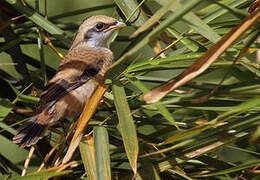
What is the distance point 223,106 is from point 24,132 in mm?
1089

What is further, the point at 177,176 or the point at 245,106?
the point at 177,176

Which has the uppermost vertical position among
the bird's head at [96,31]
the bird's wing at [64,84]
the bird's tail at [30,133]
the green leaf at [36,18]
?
the bird's head at [96,31]

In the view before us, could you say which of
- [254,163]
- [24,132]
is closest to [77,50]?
[24,132]

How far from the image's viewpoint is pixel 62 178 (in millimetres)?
2486

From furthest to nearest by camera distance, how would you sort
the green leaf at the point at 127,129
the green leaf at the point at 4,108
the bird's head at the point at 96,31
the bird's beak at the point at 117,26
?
the bird's head at the point at 96,31
the bird's beak at the point at 117,26
the green leaf at the point at 4,108
the green leaf at the point at 127,129

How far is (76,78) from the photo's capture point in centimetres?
291

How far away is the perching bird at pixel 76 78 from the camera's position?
257cm

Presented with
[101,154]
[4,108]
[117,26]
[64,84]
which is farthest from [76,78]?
[101,154]

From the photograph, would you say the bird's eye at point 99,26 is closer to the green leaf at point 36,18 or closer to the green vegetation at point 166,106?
the green vegetation at point 166,106

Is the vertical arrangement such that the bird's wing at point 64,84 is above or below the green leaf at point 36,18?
below

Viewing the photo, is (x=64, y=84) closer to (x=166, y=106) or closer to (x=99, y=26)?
(x=99, y=26)

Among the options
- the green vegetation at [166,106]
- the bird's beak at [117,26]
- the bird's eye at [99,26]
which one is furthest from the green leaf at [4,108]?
the bird's eye at [99,26]

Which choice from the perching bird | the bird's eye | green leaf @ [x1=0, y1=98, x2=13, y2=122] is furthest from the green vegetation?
the bird's eye

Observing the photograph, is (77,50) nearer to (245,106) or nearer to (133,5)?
(133,5)
